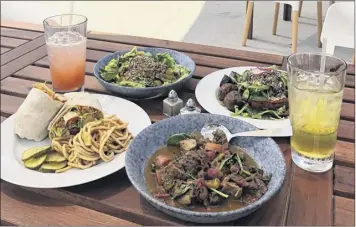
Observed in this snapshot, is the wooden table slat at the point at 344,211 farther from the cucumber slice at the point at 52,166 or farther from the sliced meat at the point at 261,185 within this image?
the cucumber slice at the point at 52,166

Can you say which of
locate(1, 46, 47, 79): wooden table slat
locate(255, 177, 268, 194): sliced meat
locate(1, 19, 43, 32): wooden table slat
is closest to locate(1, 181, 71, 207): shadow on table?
locate(255, 177, 268, 194): sliced meat

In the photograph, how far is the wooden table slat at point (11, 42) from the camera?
174 centimetres

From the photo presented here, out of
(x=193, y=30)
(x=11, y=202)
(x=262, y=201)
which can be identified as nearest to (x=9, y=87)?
(x=11, y=202)

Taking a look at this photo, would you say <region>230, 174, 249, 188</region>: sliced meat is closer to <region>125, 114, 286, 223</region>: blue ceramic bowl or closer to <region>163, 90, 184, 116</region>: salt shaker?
<region>125, 114, 286, 223</region>: blue ceramic bowl

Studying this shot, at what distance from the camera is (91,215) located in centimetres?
86

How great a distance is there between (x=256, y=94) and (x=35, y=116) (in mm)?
581

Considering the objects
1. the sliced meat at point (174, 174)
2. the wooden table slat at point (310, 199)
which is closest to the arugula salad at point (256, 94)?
the wooden table slat at point (310, 199)

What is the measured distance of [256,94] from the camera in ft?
4.00

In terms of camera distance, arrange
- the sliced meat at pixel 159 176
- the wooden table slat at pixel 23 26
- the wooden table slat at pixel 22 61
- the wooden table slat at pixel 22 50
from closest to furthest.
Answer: the sliced meat at pixel 159 176, the wooden table slat at pixel 22 61, the wooden table slat at pixel 22 50, the wooden table slat at pixel 23 26

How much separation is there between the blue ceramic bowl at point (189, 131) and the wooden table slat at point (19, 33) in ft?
3.32

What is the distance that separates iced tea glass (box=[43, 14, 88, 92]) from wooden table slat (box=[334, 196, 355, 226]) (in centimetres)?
80

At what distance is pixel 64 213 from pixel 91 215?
0.05 meters

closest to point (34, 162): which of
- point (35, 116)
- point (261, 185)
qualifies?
point (35, 116)

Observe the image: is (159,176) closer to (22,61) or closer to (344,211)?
(344,211)
